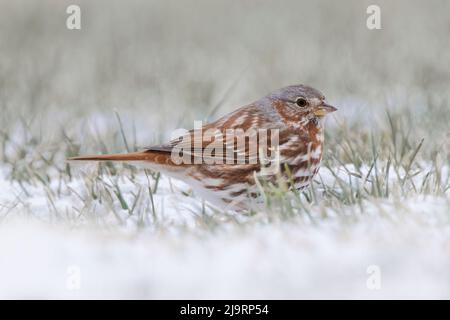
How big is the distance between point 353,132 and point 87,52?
471 cm

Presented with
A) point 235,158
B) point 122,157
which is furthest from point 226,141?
point 122,157

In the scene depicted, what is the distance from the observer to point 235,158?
540 cm

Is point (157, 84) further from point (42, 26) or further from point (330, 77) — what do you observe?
point (42, 26)

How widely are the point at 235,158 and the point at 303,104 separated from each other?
766mm

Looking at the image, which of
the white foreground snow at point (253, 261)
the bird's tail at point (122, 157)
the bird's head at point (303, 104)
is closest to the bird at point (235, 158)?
the bird's tail at point (122, 157)

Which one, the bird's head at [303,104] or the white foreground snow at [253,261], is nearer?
the white foreground snow at [253,261]

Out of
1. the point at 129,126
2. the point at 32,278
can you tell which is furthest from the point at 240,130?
the point at 129,126

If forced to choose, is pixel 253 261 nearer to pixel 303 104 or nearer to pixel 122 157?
pixel 122 157

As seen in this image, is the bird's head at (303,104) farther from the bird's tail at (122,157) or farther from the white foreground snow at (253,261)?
the white foreground snow at (253,261)

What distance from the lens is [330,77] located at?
9.20 m

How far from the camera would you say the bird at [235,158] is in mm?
5363

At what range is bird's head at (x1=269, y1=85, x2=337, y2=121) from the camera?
5836 millimetres

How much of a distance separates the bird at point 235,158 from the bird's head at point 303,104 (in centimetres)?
14

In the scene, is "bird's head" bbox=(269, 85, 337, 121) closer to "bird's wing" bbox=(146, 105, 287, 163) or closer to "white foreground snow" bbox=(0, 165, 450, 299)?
"bird's wing" bbox=(146, 105, 287, 163)
